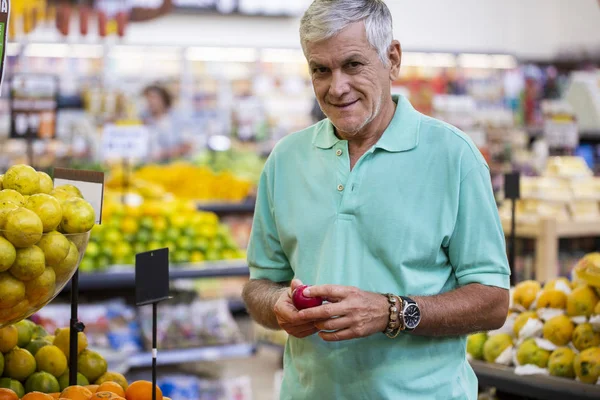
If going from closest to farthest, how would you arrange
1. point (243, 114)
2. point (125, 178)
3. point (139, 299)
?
point (139, 299), point (125, 178), point (243, 114)

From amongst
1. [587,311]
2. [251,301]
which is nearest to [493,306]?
[251,301]

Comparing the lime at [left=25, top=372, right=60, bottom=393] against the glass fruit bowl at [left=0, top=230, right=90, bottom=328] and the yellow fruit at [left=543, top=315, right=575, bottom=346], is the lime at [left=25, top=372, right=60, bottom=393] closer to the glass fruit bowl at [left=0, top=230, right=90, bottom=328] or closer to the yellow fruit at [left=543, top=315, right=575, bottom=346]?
the glass fruit bowl at [left=0, top=230, right=90, bottom=328]

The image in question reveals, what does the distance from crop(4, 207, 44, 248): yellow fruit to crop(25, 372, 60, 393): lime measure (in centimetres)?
57

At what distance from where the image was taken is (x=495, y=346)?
2.95 meters

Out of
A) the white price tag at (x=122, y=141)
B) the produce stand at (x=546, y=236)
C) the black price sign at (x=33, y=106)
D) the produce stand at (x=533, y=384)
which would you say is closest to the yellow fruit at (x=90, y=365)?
the produce stand at (x=533, y=384)

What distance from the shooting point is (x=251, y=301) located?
204 centimetres

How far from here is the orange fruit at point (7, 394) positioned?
1716 millimetres

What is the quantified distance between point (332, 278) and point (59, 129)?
6.63m

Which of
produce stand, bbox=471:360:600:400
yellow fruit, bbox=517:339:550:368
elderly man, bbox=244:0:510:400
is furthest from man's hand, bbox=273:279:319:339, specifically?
yellow fruit, bbox=517:339:550:368

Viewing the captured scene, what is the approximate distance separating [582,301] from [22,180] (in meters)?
1.92

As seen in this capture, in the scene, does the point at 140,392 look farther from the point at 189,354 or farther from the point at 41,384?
the point at 189,354

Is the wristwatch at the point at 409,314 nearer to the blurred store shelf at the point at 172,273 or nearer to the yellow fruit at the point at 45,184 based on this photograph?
the yellow fruit at the point at 45,184

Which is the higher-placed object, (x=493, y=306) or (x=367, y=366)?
(x=493, y=306)

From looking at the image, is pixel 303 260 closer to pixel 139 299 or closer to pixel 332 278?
pixel 332 278
